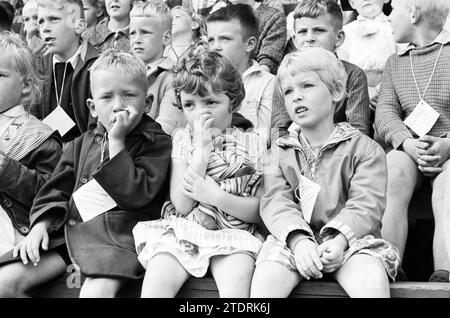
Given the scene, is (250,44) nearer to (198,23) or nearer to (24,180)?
(198,23)

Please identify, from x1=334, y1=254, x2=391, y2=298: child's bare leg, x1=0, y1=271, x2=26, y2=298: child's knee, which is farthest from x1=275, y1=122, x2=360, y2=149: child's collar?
x1=0, y1=271, x2=26, y2=298: child's knee

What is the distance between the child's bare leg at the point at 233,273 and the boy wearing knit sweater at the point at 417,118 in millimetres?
692

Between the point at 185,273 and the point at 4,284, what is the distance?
2.34 ft

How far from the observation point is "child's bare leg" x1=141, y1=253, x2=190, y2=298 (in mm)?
2896

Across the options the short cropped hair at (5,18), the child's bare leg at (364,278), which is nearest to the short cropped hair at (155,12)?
the short cropped hair at (5,18)

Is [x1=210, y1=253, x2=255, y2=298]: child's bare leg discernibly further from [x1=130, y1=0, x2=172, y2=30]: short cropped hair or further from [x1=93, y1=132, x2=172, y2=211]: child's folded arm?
[x1=130, y1=0, x2=172, y2=30]: short cropped hair

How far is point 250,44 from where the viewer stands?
460 centimetres

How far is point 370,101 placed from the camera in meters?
4.33

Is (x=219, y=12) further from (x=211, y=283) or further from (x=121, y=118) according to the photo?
(x=211, y=283)

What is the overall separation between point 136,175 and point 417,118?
141 cm

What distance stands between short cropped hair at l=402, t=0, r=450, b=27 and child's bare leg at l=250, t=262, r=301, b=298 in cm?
174

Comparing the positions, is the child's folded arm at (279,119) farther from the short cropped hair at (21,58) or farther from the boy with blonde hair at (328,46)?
the short cropped hair at (21,58)

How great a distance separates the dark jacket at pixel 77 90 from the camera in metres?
4.24
